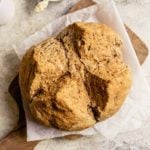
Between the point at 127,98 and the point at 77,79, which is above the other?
the point at 77,79

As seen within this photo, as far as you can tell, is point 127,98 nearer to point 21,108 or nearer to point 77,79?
point 77,79

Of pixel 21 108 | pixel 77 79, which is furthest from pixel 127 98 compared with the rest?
pixel 21 108

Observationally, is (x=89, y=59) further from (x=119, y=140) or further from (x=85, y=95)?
(x=119, y=140)

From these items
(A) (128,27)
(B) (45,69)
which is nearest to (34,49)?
(B) (45,69)
